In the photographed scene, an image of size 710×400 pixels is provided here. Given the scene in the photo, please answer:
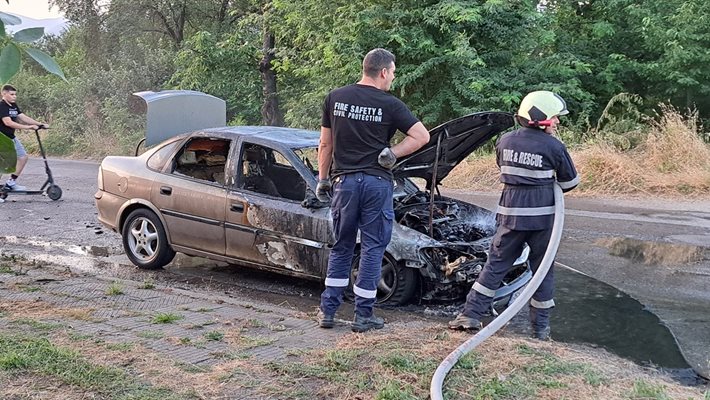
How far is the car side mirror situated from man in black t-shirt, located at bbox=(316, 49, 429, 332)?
125 cm

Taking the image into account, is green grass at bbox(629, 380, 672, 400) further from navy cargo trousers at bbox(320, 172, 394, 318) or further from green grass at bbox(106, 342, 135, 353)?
green grass at bbox(106, 342, 135, 353)

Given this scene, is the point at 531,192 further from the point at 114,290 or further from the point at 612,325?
the point at 114,290

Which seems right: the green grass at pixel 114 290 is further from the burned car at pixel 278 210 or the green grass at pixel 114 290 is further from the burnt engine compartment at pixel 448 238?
the burnt engine compartment at pixel 448 238

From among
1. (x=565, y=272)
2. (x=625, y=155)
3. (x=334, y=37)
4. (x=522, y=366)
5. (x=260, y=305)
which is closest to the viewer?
(x=522, y=366)

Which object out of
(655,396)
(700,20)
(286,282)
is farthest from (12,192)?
(700,20)

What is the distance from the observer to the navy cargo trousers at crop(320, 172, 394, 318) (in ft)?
15.5

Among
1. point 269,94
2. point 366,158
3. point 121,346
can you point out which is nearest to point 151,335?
point 121,346

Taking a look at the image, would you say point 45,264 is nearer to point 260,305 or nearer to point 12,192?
point 260,305

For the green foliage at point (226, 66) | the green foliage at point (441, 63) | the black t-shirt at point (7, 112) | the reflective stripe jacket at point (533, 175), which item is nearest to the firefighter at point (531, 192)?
the reflective stripe jacket at point (533, 175)

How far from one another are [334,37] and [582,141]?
6856 mm

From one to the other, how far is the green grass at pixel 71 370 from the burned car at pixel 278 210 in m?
2.66

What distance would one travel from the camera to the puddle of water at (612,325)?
5004mm

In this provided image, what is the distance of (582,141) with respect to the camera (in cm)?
1571

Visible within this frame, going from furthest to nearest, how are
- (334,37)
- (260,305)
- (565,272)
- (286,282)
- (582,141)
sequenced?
(334,37)
(582,141)
(565,272)
(286,282)
(260,305)
